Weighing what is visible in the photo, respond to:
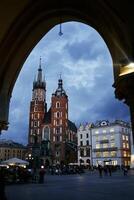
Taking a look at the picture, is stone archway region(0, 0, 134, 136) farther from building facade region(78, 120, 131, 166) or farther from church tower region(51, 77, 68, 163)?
church tower region(51, 77, 68, 163)

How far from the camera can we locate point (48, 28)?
8070 mm

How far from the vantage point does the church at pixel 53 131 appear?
85812 mm

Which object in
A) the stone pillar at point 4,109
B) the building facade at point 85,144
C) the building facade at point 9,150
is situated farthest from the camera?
the building facade at point 9,150

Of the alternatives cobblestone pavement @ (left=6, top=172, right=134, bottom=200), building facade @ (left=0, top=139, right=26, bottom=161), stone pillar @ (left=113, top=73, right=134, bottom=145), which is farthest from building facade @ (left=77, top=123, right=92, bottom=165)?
stone pillar @ (left=113, top=73, right=134, bottom=145)

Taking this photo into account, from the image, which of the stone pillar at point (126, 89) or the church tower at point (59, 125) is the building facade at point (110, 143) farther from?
the stone pillar at point (126, 89)

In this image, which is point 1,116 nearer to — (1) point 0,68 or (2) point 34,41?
(1) point 0,68

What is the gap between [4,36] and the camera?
744cm

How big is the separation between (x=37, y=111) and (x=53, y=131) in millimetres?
11727

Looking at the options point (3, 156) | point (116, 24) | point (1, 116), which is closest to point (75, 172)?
point (1, 116)

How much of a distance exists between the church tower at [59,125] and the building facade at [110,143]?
9.60m

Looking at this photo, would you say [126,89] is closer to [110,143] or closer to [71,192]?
[71,192]

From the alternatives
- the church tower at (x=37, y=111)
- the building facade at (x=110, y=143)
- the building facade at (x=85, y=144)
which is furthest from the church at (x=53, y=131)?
the building facade at (x=110, y=143)

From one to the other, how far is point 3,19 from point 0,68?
4.25ft

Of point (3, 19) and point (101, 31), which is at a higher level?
point (3, 19)
